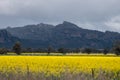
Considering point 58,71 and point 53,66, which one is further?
point 53,66

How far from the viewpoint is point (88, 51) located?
12106 cm

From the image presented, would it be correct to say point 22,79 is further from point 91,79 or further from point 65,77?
point 91,79

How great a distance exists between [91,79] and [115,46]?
86.1 meters

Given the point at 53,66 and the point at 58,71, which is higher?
the point at 53,66

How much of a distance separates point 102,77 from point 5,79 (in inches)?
119

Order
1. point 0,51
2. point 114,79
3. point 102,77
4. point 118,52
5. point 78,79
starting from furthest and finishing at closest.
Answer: point 0,51 → point 118,52 → point 114,79 → point 102,77 → point 78,79

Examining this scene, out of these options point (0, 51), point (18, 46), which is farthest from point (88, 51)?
point (0, 51)

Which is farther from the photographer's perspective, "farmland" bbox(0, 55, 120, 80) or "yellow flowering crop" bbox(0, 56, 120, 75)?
"yellow flowering crop" bbox(0, 56, 120, 75)

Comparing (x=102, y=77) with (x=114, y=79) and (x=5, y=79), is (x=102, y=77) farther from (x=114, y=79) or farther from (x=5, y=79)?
(x=5, y=79)

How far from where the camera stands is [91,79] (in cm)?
1052

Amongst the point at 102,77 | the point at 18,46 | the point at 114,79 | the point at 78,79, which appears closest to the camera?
the point at 78,79

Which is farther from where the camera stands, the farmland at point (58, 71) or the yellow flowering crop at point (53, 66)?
the yellow flowering crop at point (53, 66)

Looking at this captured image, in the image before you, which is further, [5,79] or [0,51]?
[0,51]

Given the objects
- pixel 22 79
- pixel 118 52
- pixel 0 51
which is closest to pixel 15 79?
pixel 22 79
